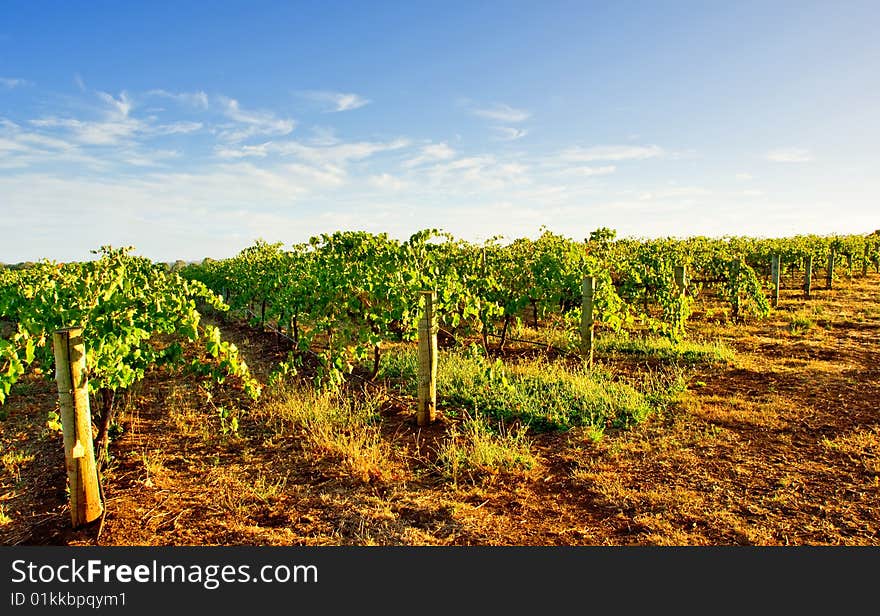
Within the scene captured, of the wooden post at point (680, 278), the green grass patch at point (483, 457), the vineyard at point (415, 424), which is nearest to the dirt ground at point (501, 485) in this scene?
the vineyard at point (415, 424)

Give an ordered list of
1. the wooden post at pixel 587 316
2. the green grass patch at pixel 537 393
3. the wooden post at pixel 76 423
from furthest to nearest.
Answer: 1. the wooden post at pixel 587 316
2. the green grass patch at pixel 537 393
3. the wooden post at pixel 76 423

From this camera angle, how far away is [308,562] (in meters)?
3.69

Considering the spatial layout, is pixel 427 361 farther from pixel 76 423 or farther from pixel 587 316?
pixel 587 316

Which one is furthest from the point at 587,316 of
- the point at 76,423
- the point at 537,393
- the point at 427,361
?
the point at 76,423

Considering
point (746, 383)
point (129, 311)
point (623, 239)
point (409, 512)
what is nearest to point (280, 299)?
point (129, 311)

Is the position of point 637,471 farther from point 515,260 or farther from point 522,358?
point 515,260

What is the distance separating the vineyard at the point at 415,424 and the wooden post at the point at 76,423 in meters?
0.02

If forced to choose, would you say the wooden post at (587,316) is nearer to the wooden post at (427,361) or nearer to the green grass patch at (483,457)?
the wooden post at (427,361)

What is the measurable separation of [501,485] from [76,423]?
3.57 meters

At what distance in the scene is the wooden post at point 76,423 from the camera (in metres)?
3.98

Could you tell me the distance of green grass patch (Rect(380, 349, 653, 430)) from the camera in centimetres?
666

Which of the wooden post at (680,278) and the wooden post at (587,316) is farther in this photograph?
the wooden post at (680,278)

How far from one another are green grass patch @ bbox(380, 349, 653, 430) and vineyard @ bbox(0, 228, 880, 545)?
0.13 ft

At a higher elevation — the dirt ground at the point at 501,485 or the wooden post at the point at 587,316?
the wooden post at the point at 587,316
